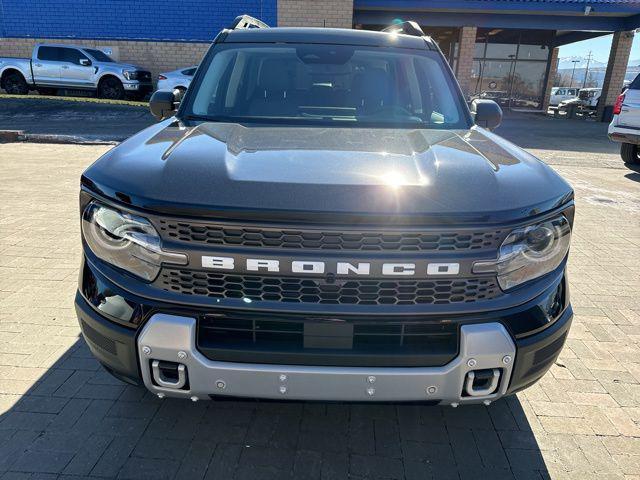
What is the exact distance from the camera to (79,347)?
3121 mm

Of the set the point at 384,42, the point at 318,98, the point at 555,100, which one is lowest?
the point at 555,100

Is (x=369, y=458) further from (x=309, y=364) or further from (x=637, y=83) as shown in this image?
(x=637, y=83)

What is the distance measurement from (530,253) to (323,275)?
81 cm

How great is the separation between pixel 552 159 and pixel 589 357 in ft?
28.8

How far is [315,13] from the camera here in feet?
60.3

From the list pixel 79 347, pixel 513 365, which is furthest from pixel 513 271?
pixel 79 347

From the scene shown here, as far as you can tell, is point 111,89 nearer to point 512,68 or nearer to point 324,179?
point 324,179

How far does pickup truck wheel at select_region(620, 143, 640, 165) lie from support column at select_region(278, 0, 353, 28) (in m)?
11.0

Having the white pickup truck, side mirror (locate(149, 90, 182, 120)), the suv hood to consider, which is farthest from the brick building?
the suv hood

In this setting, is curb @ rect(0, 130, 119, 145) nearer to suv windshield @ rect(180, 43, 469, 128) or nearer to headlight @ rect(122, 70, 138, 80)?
headlight @ rect(122, 70, 138, 80)

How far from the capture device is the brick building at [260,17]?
18000mm

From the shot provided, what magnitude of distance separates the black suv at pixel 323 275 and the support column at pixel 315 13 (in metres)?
17.5

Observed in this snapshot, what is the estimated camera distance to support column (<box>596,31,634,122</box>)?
20109mm

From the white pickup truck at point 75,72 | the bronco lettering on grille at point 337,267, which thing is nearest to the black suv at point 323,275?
the bronco lettering on grille at point 337,267
